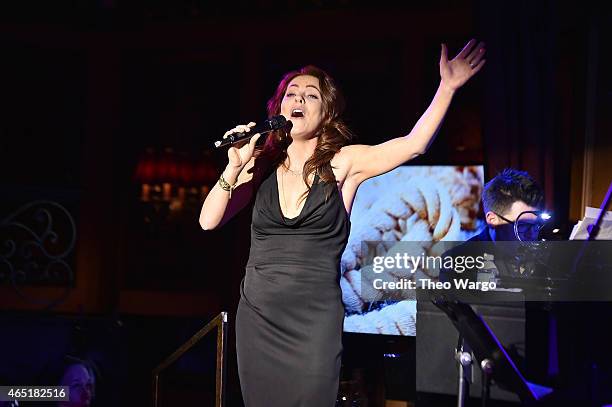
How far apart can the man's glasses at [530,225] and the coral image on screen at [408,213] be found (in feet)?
3.84

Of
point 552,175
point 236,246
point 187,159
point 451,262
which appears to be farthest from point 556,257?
point 187,159

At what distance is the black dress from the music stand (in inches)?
15.3

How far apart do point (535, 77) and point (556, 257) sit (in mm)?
1843

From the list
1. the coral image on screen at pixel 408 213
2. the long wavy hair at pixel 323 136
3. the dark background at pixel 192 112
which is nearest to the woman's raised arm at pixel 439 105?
the long wavy hair at pixel 323 136

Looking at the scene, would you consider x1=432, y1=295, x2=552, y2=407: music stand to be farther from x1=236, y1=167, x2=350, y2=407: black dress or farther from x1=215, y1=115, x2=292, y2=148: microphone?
x1=215, y1=115, x2=292, y2=148: microphone

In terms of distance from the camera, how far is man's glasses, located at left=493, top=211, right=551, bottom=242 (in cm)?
261

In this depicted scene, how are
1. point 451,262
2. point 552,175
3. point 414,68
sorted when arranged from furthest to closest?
point 414,68 → point 552,175 → point 451,262

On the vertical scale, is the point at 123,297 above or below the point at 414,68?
below

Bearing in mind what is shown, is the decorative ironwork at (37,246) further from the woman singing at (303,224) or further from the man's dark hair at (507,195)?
the man's dark hair at (507,195)

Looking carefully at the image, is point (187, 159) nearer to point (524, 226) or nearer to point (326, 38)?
point (326, 38)

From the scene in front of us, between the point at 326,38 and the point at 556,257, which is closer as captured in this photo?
the point at 556,257

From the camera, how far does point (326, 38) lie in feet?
16.4

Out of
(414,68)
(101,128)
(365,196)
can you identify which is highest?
(414,68)

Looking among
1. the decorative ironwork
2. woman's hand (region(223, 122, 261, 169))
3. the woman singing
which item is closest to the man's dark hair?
the woman singing
